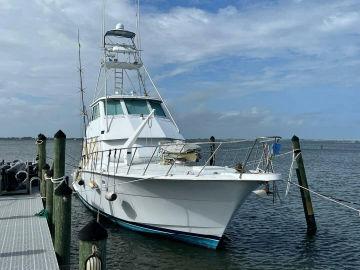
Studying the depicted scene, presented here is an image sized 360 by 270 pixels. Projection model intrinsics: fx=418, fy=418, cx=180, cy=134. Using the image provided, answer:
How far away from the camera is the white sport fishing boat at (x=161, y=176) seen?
11.1 m

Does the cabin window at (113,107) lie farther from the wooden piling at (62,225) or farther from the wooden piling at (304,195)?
the wooden piling at (62,225)

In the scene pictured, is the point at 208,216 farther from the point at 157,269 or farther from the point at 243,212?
the point at 243,212

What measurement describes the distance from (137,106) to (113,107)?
3.07 ft

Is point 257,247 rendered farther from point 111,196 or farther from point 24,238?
point 24,238

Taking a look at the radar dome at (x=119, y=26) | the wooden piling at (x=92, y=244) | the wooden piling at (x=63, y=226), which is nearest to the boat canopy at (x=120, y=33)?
the radar dome at (x=119, y=26)

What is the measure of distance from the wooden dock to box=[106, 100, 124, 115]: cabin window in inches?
169

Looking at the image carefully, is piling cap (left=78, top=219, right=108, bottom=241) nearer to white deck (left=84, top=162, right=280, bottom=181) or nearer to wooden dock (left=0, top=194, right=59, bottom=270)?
wooden dock (left=0, top=194, right=59, bottom=270)

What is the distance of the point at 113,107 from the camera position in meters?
16.3

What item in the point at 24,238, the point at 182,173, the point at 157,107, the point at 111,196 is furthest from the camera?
the point at 157,107

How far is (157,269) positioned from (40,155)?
30.5 ft

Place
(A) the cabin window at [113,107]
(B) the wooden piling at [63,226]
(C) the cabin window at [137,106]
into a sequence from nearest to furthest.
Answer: (B) the wooden piling at [63,226]
(A) the cabin window at [113,107]
(C) the cabin window at [137,106]

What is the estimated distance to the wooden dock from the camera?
834cm

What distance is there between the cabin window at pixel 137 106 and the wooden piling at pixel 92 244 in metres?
10.5

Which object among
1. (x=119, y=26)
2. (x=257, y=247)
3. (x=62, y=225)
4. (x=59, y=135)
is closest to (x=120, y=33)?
(x=119, y=26)
